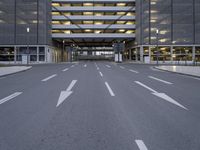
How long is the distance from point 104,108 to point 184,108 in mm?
2434

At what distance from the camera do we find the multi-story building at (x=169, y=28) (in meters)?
56.4

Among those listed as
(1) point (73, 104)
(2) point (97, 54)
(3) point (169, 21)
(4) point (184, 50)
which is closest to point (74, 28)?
(3) point (169, 21)

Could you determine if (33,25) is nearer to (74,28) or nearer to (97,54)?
(74,28)

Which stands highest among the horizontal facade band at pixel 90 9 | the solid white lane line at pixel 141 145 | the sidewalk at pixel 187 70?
the horizontal facade band at pixel 90 9

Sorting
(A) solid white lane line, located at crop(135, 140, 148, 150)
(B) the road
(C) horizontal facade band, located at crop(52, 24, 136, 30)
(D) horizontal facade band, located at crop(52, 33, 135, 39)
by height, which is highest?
(C) horizontal facade band, located at crop(52, 24, 136, 30)

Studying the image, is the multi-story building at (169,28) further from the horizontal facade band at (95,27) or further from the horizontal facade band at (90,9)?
the horizontal facade band at (90,9)

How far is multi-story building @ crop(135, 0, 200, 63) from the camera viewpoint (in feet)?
185

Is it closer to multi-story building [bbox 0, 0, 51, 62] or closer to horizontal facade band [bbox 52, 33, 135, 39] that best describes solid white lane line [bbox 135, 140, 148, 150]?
multi-story building [bbox 0, 0, 51, 62]

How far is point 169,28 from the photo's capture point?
56656mm

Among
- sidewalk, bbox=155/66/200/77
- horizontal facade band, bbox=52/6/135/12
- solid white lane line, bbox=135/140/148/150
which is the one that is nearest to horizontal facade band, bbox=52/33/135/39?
horizontal facade band, bbox=52/6/135/12

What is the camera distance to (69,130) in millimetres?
4582

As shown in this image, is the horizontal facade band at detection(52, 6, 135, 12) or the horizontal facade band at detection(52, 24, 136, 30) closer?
the horizontal facade band at detection(52, 6, 135, 12)

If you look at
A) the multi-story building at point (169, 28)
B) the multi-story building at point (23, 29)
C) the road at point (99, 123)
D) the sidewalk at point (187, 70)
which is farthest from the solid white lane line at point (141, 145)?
the multi-story building at point (169, 28)

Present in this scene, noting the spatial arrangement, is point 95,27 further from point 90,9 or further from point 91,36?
point 90,9
